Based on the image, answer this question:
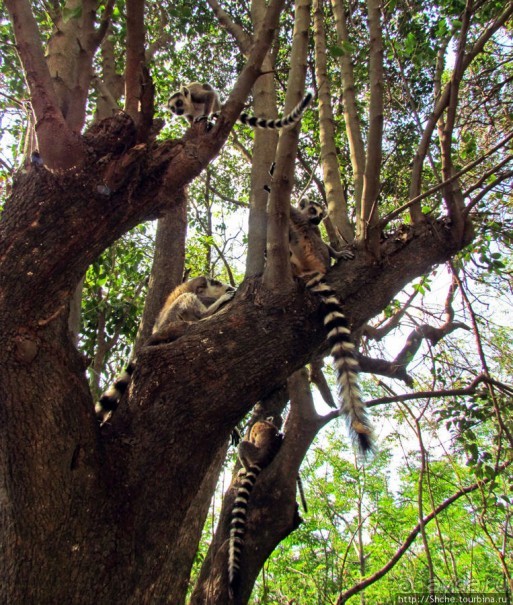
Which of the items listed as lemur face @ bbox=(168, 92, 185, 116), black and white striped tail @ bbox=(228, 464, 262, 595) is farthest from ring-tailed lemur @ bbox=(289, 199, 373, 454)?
lemur face @ bbox=(168, 92, 185, 116)

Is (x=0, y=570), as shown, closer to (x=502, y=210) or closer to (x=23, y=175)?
(x=23, y=175)

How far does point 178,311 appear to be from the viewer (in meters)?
5.92

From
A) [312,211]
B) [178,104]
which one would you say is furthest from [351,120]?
[178,104]

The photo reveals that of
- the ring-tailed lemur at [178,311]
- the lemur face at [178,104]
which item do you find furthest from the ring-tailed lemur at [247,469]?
the lemur face at [178,104]

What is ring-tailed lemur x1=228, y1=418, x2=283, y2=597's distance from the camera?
443 centimetres

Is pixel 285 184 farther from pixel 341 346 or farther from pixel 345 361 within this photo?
pixel 345 361

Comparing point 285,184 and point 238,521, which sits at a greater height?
point 285,184

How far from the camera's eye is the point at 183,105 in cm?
916

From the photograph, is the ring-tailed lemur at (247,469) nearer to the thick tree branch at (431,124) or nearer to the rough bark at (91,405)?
the rough bark at (91,405)

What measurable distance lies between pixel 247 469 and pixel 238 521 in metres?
0.67

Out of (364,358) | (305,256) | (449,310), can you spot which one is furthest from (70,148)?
(449,310)

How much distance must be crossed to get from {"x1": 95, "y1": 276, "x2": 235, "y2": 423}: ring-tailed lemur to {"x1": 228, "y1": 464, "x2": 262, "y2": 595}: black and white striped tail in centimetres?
162

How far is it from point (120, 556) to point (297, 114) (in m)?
3.29

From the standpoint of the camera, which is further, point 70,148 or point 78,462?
point 70,148
